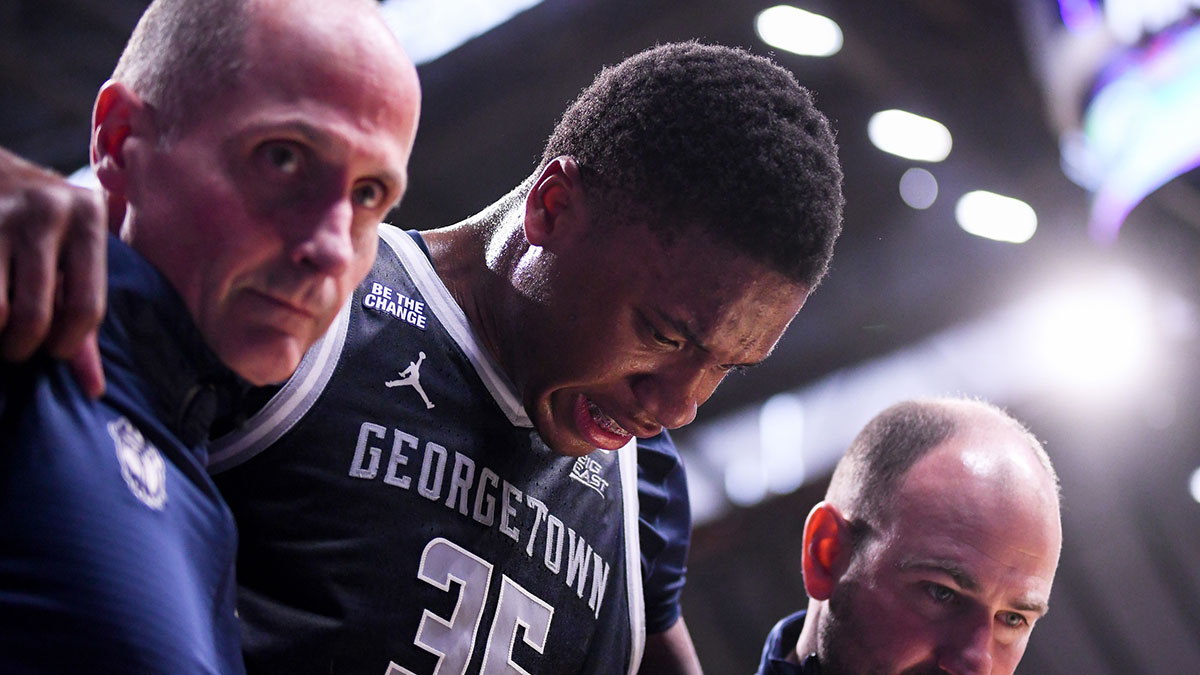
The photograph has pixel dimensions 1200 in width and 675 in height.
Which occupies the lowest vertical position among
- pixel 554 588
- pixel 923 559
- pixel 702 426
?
pixel 702 426

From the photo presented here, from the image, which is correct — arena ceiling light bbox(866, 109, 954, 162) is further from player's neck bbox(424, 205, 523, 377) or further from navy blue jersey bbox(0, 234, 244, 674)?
navy blue jersey bbox(0, 234, 244, 674)

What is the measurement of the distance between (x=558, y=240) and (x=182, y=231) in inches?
26.4

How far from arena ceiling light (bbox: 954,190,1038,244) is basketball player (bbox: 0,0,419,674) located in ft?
16.4

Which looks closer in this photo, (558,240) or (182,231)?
(182,231)

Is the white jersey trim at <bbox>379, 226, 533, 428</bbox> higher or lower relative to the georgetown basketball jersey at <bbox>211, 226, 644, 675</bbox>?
higher

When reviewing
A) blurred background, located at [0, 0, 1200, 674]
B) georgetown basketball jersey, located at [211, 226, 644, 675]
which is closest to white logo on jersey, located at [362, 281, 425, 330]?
georgetown basketball jersey, located at [211, 226, 644, 675]

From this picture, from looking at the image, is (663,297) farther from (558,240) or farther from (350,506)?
(350,506)

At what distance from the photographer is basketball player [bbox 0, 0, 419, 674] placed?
82 cm

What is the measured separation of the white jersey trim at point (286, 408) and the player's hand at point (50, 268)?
1.51 ft

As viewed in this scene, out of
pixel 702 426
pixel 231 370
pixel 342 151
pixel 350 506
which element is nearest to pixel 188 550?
pixel 231 370

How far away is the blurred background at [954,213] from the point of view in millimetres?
4605

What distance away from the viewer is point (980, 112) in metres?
5.33

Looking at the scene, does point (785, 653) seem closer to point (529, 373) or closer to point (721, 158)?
point (529, 373)

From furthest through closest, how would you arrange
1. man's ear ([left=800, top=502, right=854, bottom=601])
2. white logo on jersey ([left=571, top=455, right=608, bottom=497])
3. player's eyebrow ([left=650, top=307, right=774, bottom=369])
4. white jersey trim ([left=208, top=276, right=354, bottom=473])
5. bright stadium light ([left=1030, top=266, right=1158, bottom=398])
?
1. bright stadium light ([left=1030, top=266, right=1158, bottom=398])
2. man's ear ([left=800, top=502, right=854, bottom=601])
3. white logo on jersey ([left=571, top=455, right=608, bottom=497])
4. player's eyebrow ([left=650, top=307, right=774, bottom=369])
5. white jersey trim ([left=208, top=276, right=354, bottom=473])
